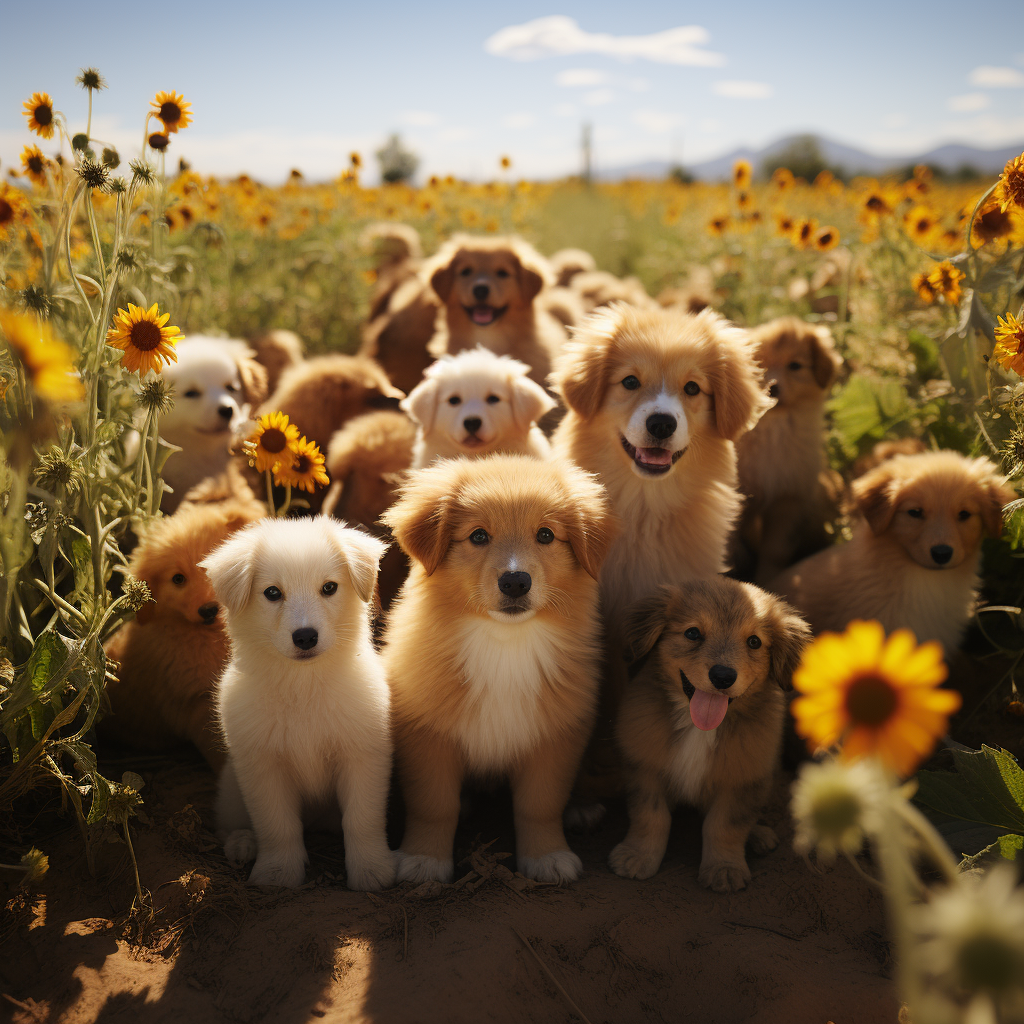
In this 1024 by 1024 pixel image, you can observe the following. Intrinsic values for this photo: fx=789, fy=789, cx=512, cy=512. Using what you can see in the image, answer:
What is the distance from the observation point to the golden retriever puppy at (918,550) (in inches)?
130

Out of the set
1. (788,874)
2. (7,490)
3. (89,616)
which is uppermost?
(7,490)

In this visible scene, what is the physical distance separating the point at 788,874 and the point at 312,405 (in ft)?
11.7

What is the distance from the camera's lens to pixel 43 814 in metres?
2.83

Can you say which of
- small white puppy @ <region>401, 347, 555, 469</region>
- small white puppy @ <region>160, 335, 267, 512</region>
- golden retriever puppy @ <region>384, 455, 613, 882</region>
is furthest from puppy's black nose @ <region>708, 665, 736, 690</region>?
small white puppy @ <region>160, 335, 267, 512</region>

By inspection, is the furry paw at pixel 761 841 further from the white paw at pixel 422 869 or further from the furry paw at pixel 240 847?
the furry paw at pixel 240 847

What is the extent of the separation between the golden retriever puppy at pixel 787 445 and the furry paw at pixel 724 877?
203 centimetres

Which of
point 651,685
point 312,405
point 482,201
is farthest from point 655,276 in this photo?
point 651,685

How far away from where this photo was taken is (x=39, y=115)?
10.3 ft

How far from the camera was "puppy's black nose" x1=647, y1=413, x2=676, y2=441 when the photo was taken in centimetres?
317

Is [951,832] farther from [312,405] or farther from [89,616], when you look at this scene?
[312,405]

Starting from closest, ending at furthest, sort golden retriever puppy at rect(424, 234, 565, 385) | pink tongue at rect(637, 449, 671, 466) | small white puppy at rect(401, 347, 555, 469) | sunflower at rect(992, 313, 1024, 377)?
sunflower at rect(992, 313, 1024, 377) → pink tongue at rect(637, 449, 671, 466) → small white puppy at rect(401, 347, 555, 469) → golden retriever puppy at rect(424, 234, 565, 385)

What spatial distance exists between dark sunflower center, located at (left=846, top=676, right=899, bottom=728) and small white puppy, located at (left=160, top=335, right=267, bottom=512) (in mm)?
3785

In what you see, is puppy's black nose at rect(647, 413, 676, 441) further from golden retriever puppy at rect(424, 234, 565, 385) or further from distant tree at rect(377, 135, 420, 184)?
distant tree at rect(377, 135, 420, 184)

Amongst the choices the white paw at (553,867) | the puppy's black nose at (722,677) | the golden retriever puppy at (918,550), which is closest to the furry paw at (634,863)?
the white paw at (553,867)
